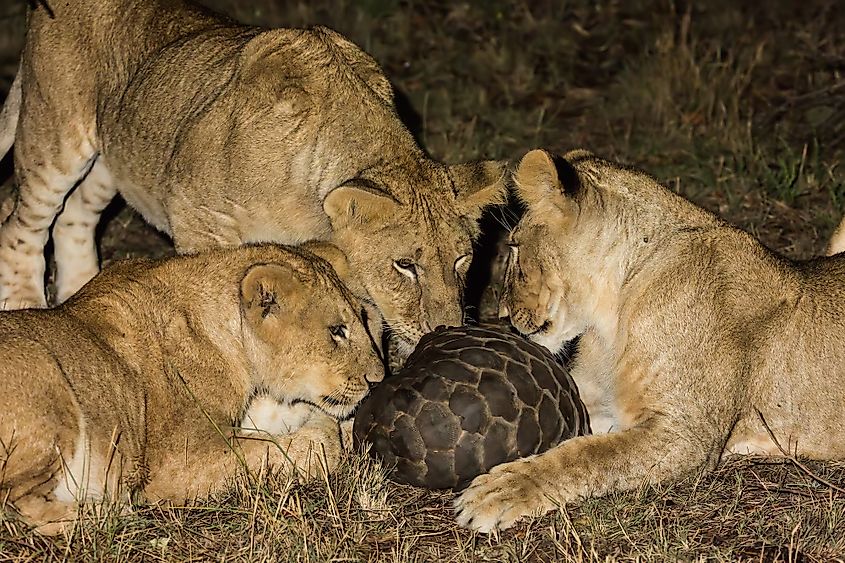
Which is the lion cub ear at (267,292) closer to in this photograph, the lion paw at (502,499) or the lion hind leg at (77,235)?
the lion paw at (502,499)

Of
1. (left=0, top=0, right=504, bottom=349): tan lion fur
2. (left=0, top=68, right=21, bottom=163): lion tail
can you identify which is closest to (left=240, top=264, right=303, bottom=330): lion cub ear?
(left=0, top=0, right=504, bottom=349): tan lion fur

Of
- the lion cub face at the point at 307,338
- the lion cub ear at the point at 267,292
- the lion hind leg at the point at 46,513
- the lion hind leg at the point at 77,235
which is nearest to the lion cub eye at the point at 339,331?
the lion cub face at the point at 307,338

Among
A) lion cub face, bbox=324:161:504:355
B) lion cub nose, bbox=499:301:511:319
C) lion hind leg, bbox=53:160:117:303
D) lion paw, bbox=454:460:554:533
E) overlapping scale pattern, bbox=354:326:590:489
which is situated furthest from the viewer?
lion hind leg, bbox=53:160:117:303

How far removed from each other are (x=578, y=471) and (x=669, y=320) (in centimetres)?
78

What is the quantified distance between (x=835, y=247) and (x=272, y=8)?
7568mm

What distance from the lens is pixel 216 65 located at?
665cm

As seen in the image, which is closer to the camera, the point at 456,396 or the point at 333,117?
the point at 456,396

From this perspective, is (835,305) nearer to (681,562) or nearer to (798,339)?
(798,339)

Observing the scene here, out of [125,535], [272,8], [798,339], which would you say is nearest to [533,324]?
[798,339]

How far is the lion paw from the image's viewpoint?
15.9ft

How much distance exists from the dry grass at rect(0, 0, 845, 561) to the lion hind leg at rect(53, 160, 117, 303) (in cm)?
60

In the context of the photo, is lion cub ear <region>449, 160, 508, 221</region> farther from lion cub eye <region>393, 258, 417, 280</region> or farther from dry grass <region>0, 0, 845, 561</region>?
dry grass <region>0, 0, 845, 561</region>

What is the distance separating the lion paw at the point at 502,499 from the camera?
15.9 ft

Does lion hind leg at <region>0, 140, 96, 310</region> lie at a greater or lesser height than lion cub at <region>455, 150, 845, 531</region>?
lesser
